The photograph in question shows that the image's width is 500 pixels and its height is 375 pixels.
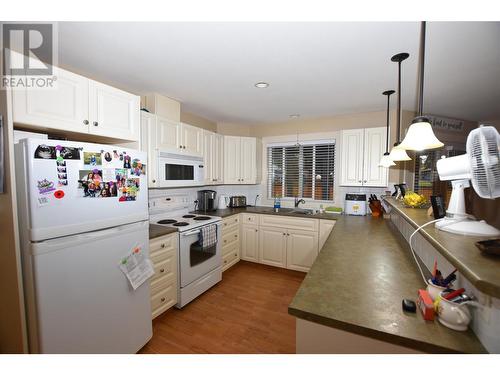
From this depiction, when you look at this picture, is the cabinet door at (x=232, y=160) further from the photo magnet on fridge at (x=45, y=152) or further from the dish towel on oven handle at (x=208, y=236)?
the photo magnet on fridge at (x=45, y=152)

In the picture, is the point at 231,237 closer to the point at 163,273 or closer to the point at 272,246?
the point at 272,246

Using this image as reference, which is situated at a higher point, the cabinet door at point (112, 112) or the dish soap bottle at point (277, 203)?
the cabinet door at point (112, 112)

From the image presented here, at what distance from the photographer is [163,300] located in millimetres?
2135

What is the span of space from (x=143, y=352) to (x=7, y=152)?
5.50 ft

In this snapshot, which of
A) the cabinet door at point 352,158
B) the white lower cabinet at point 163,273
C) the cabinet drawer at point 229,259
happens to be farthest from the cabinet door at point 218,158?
the cabinet door at point 352,158

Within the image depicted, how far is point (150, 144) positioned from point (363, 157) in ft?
8.99

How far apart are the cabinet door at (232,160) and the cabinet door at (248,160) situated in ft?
0.24

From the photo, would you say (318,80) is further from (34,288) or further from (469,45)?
(34,288)

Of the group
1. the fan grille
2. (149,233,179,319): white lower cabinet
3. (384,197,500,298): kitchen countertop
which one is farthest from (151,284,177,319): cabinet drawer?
the fan grille

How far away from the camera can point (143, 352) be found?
1727 mm

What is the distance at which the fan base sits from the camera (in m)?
0.95

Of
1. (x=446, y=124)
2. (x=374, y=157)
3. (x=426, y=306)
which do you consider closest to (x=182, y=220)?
(x=426, y=306)

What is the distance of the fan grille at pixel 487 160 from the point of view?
749 mm
